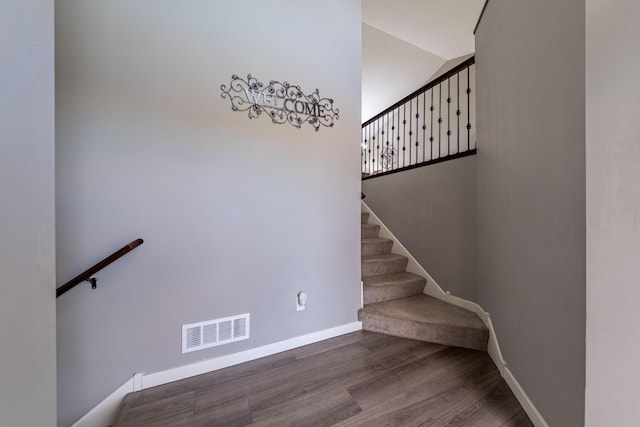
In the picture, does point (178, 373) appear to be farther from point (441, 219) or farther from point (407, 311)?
point (441, 219)

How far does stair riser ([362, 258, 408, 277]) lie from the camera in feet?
8.24

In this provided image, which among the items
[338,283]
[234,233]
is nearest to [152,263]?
[234,233]

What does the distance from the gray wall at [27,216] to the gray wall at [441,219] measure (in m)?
2.76

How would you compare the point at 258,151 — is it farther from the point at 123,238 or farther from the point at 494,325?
the point at 494,325

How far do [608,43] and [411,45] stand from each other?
403 cm

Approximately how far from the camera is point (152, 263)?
A: 1342 mm

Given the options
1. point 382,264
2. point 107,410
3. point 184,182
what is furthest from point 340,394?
point 184,182

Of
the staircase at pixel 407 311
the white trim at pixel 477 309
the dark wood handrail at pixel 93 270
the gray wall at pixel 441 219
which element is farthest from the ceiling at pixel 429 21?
the dark wood handrail at pixel 93 270

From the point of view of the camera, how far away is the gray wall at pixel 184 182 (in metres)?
1.20

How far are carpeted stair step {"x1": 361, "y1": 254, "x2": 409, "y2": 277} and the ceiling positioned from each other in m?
3.31

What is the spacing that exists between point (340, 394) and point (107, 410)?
4.31 feet

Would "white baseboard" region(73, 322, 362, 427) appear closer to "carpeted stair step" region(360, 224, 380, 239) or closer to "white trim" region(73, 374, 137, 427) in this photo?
"white trim" region(73, 374, 137, 427)

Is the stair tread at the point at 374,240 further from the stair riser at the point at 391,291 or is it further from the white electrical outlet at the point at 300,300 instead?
the white electrical outlet at the point at 300,300

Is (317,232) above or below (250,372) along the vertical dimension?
above
